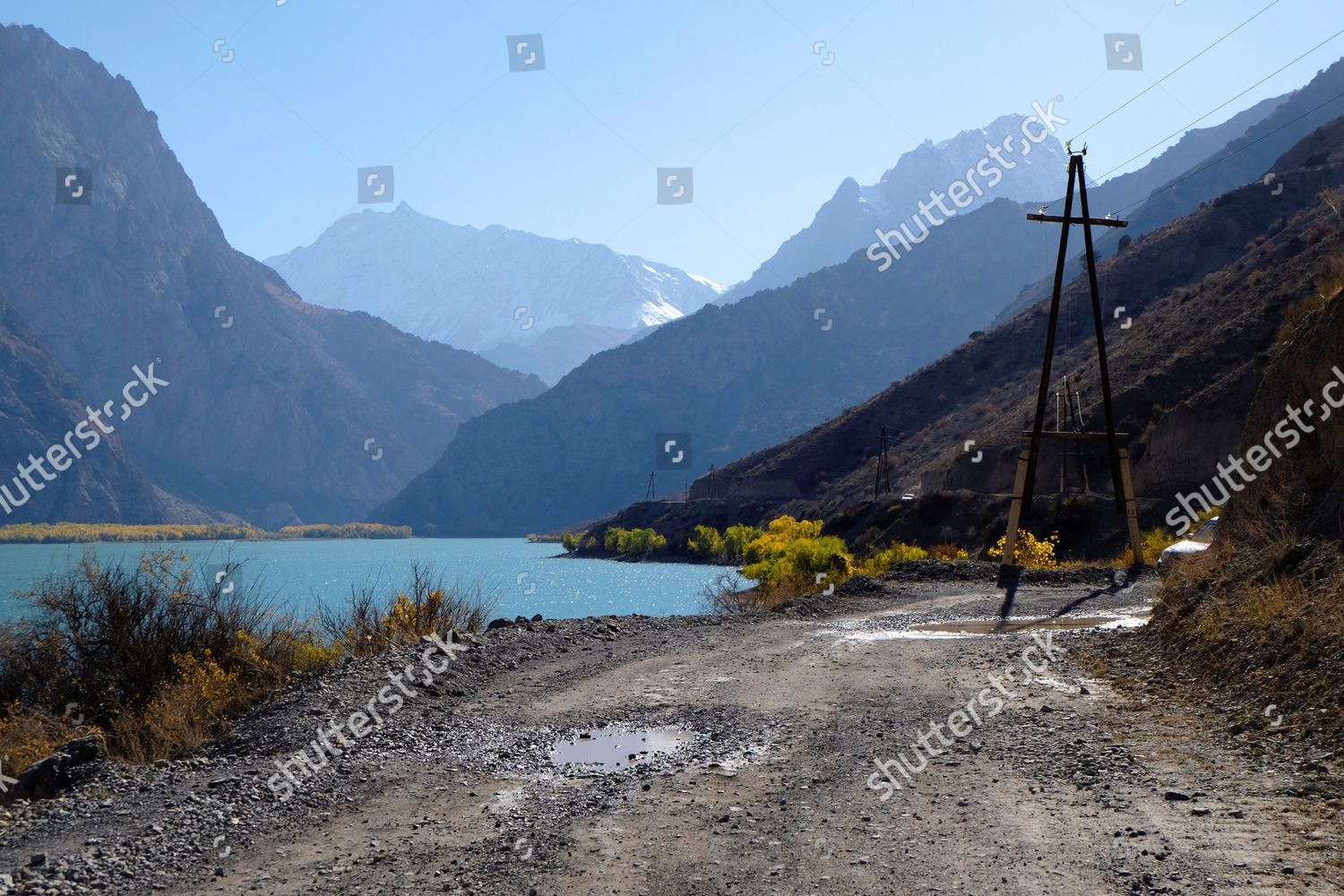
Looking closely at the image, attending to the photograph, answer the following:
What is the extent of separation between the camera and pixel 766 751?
8086mm

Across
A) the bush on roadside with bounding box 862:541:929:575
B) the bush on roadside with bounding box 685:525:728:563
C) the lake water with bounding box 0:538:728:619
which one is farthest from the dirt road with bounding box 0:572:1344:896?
the bush on roadside with bounding box 685:525:728:563

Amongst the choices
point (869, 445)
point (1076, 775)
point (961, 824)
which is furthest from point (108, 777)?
point (869, 445)

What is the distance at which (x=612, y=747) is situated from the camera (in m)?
8.52

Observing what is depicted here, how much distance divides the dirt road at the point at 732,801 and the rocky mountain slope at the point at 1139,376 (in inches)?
664

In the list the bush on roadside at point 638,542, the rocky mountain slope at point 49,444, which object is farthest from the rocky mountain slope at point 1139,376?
the rocky mountain slope at point 49,444

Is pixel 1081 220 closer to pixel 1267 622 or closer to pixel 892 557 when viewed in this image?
pixel 892 557

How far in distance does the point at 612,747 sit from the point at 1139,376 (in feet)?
172

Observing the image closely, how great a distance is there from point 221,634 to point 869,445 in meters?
90.5

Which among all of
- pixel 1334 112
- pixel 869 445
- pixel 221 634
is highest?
pixel 1334 112

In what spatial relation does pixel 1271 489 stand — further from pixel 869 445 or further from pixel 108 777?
pixel 869 445

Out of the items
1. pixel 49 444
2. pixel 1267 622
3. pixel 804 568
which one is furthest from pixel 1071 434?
pixel 49 444

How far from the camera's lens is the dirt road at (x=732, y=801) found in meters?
5.37

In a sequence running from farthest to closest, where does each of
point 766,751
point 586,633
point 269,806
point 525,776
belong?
point 586,633 → point 766,751 → point 525,776 → point 269,806

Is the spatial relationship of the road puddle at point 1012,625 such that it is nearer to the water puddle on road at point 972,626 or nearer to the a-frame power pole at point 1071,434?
the water puddle on road at point 972,626
